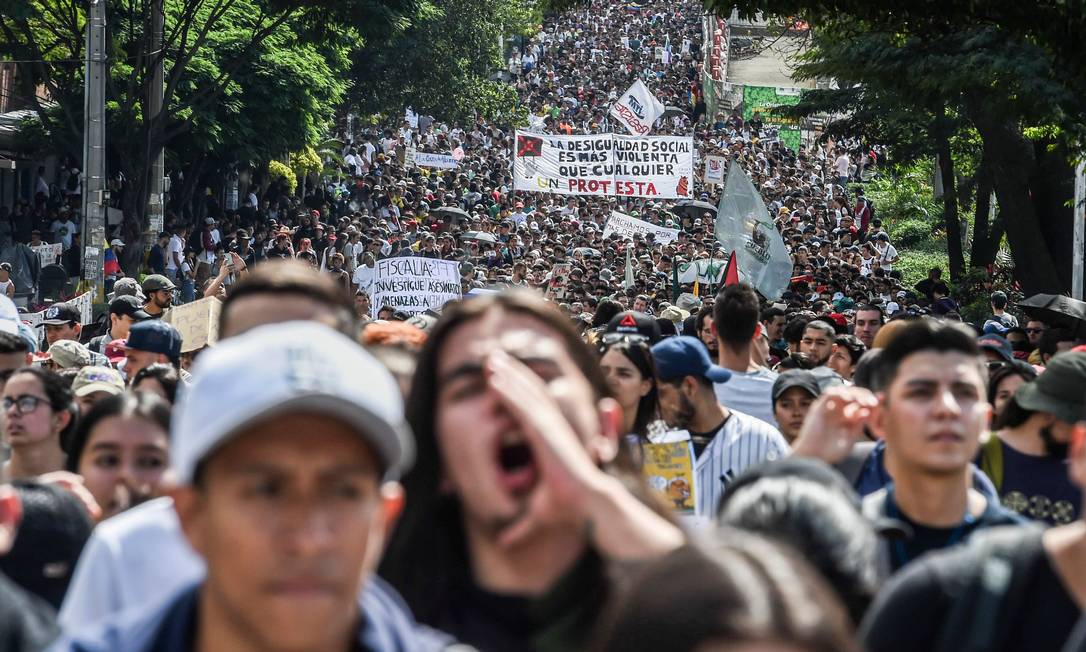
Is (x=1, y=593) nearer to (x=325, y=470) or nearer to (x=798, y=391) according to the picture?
(x=325, y=470)

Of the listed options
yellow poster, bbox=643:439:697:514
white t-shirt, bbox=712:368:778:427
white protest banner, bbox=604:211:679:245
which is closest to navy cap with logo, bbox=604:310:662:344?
white t-shirt, bbox=712:368:778:427

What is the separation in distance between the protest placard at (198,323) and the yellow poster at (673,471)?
4297mm

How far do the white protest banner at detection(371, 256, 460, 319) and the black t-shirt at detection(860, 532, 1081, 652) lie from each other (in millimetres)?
12649

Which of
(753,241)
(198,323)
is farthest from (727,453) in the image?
(753,241)

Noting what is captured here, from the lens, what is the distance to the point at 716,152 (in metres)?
50.4

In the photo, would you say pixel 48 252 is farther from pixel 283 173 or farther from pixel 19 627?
pixel 19 627

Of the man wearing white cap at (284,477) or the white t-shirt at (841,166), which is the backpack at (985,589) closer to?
the man wearing white cap at (284,477)

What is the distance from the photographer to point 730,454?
6176 mm

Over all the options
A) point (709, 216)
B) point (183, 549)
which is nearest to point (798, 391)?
point (183, 549)

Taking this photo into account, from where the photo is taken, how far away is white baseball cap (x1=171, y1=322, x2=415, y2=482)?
2.05 m

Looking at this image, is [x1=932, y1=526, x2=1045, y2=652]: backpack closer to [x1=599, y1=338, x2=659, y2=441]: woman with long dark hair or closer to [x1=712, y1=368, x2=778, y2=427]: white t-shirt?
[x1=599, y1=338, x2=659, y2=441]: woman with long dark hair

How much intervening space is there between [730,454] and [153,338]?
9.51 feet

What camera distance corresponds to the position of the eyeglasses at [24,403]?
578 cm

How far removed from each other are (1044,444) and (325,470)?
426 cm
